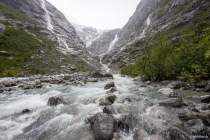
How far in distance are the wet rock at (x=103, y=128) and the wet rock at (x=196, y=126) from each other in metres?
4.81

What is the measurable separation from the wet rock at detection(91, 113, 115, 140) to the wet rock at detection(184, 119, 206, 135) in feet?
15.8

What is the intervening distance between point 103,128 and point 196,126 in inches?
→ 226

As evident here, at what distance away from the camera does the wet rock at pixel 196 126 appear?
8555mm

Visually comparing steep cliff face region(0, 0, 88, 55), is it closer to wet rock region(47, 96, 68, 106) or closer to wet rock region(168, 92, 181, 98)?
wet rock region(47, 96, 68, 106)

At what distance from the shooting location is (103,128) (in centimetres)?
880

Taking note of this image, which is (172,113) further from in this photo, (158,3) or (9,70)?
(158,3)

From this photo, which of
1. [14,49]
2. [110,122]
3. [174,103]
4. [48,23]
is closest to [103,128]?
[110,122]

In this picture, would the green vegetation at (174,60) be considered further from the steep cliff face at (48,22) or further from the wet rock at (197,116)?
the steep cliff face at (48,22)

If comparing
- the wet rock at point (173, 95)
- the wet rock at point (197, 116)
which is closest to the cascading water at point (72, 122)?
the wet rock at point (197, 116)

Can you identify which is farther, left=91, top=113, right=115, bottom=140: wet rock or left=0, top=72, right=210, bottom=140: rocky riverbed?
left=0, top=72, right=210, bottom=140: rocky riverbed

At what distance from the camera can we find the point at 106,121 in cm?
930

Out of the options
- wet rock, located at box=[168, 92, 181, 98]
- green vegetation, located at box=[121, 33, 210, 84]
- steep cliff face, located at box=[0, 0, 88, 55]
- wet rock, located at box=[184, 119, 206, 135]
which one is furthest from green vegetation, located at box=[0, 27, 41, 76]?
wet rock, located at box=[184, 119, 206, 135]

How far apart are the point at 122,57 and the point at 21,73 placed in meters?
72.2

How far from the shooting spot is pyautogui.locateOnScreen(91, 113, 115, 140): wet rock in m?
8.50
